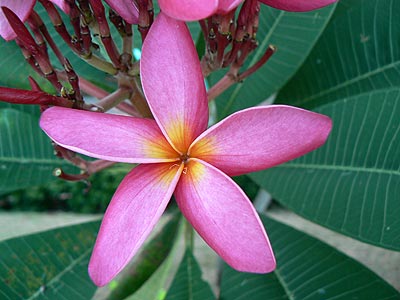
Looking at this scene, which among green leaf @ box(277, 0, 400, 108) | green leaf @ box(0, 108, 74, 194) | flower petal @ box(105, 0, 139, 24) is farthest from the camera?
green leaf @ box(0, 108, 74, 194)

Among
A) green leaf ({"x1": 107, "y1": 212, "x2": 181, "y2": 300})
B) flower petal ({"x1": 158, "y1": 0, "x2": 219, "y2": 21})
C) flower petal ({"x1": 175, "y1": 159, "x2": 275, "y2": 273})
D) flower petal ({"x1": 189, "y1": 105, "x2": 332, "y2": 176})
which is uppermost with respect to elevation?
flower petal ({"x1": 158, "y1": 0, "x2": 219, "y2": 21})

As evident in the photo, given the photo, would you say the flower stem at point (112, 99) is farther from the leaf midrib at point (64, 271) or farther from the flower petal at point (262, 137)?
the leaf midrib at point (64, 271)

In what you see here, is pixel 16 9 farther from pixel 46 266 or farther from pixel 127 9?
pixel 46 266

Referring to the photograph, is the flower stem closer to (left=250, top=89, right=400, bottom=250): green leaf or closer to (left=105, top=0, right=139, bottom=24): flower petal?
(left=105, top=0, right=139, bottom=24): flower petal

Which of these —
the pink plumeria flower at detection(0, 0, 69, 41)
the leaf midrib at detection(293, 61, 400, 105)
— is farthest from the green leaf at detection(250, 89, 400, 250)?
the pink plumeria flower at detection(0, 0, 69, 41)

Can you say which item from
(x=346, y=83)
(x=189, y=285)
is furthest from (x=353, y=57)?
(x=189, y=285)

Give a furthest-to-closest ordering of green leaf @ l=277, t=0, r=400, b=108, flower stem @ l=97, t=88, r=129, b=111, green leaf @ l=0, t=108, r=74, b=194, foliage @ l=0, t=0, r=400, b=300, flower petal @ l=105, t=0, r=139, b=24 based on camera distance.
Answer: green leaf @ l=0, t=108, r=74, b=194 → green leaf @ l=277, t=0, r=400, b=108 → foliage @ l=0, t=0, r=400, b=300 → flower stem @ l=97, t=88, r=129, b=111 → flower petal @ l=105, t=0, r=139, b=24
